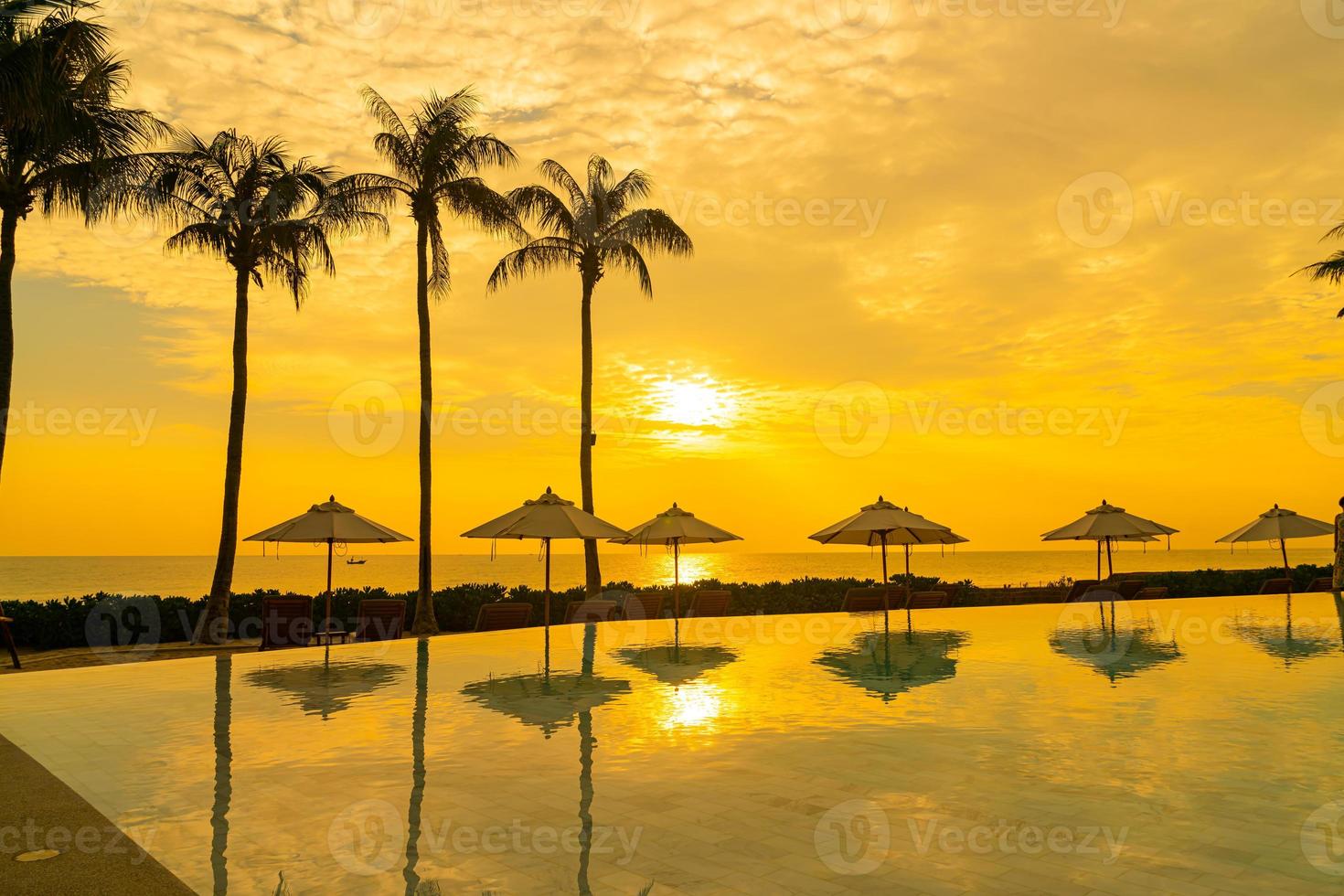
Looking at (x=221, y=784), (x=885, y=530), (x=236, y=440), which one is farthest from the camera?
(x=236, y=440)

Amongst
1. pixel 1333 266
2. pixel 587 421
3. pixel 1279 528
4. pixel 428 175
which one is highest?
pixel 1333 266

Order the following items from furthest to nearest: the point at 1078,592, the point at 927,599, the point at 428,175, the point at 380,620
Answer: the point at 1078,592 < the point at 428,175 < the point at 927,599 < the point at 380,620

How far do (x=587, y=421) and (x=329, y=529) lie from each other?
11.9m

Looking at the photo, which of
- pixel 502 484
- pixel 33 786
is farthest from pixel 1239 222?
pixel 502 484

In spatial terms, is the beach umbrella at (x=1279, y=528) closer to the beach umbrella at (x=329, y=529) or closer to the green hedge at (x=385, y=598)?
the green hedge at (x=385, y=598)

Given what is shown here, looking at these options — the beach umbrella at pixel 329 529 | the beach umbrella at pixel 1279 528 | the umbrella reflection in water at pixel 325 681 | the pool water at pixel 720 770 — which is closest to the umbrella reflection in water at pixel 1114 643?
the pool water at pixel 720 770

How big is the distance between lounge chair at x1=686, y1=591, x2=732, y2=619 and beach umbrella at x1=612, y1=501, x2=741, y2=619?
2.28 metres

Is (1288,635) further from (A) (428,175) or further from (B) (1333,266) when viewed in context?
(B) (1333,266)

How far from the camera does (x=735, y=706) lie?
34.2 ft

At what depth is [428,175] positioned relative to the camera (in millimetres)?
24219

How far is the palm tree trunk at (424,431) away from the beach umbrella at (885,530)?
1008 cm

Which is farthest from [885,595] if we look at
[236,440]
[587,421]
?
[236,440]

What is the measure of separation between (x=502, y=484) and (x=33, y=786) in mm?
43365

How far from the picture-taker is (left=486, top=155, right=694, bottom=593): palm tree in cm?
2816
